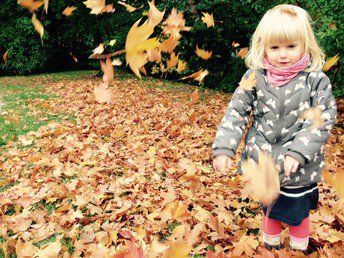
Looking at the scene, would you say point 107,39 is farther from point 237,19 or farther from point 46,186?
point 46,186

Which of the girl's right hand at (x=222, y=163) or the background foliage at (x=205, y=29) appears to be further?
the background foliage at (x=205, y=29)

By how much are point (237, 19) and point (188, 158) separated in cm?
650

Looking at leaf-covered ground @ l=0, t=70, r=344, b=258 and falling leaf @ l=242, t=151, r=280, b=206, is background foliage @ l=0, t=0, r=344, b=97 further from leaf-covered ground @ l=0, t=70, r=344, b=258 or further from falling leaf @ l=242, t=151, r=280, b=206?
falling leaf @ l=242, t=151, r=280, b=206

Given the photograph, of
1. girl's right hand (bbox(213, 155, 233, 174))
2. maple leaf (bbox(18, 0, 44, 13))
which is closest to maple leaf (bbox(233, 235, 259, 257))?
girl's right hand (bbox(213, 155, 233, 174))

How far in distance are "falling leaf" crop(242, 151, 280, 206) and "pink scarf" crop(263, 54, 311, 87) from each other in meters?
0.38

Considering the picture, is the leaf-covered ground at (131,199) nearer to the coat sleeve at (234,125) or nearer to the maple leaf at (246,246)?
the maple leaf at (246,246)

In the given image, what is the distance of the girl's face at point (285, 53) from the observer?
1612mm

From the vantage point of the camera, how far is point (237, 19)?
30.0 ft

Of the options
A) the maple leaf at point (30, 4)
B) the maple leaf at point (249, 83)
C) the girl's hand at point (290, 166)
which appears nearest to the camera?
the girl's hand at point (290, 166)

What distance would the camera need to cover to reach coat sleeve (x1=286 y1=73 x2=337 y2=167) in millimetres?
1520

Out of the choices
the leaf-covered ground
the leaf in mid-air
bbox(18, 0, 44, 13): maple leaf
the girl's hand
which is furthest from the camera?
the leaf in mid-air

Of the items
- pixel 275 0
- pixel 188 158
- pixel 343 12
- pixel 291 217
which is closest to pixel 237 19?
pixel 275 0

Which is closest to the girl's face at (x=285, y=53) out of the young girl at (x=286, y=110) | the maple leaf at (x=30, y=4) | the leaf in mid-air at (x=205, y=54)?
the young girl at (x=286, y=110)

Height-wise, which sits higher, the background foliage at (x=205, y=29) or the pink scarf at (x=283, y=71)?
the pink scarf at (x=283, y=71)
